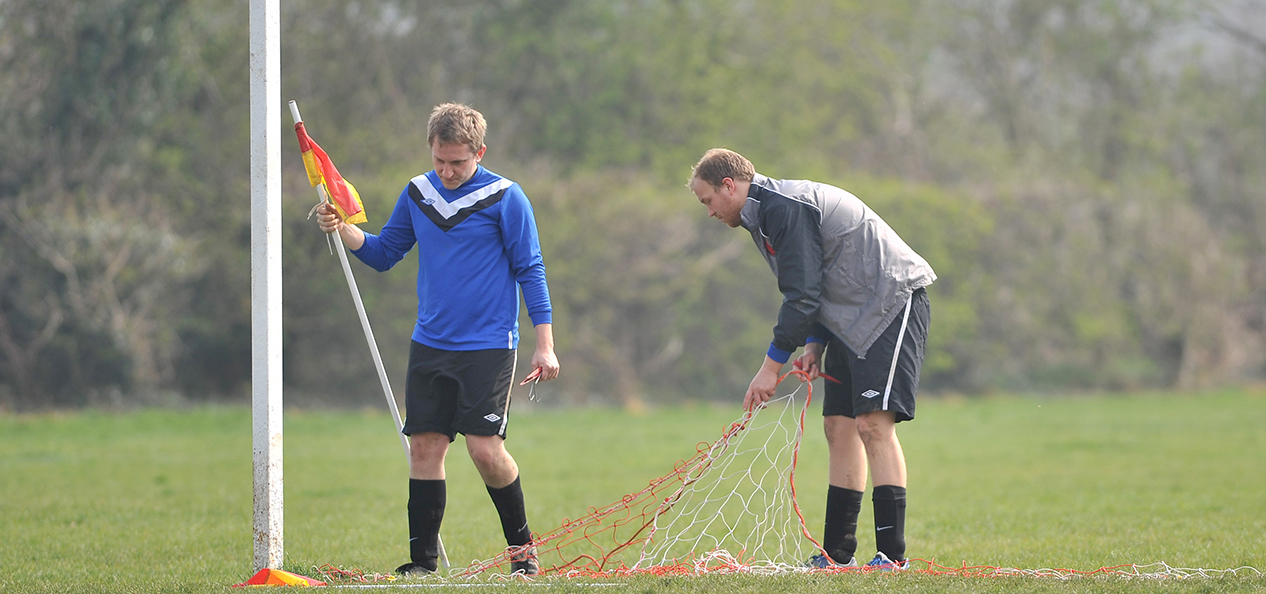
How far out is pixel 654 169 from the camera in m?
23.8

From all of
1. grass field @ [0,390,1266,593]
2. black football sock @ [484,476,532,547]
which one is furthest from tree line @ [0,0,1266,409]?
black football sock @ [484,476,532,547]

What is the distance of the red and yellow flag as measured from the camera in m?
5.00

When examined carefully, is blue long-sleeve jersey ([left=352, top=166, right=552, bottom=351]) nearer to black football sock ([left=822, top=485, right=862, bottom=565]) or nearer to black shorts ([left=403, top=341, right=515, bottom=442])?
black shorts ([left=403, top=341, right=515, bottom=442])

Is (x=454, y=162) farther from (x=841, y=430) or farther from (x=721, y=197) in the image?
(x=841, y=430)

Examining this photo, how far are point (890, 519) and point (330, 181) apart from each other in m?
2.82

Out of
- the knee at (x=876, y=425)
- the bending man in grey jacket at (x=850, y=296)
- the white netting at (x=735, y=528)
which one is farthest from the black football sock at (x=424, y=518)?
the knee at (x=876, y=425)

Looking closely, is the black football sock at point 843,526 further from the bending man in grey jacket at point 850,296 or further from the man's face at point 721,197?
the man's face at point 721,197

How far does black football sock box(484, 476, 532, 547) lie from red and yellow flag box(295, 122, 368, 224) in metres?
1.34

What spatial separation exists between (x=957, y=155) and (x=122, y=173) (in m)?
17.9

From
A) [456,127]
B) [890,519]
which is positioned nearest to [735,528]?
[890,519]

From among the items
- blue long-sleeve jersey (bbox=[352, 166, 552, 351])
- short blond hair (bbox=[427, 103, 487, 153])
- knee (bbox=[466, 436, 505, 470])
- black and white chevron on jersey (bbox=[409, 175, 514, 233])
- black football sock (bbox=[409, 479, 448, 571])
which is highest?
short blond hair (bbox=[427, 103, 487, 153])

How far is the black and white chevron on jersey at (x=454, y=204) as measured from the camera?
4867mm

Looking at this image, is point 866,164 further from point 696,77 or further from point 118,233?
point 118,233

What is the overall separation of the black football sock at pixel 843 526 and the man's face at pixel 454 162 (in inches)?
82.4
